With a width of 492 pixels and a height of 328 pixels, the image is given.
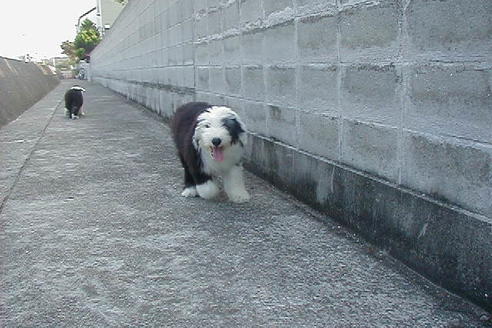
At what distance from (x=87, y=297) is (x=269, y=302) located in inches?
39.4

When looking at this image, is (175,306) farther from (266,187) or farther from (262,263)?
(266,187)

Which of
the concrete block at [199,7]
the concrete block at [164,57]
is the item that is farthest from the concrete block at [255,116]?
the concrete block at [164,57]

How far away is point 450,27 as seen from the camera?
2191mm

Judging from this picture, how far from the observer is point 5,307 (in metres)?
2.30

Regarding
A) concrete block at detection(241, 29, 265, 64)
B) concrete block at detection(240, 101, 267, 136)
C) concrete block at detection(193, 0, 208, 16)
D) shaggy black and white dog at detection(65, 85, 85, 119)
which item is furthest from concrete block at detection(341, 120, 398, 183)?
shaggy black and white dog at detection(65, 85, 85, 119)

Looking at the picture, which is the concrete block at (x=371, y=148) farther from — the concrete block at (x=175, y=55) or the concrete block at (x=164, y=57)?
the concrete block at (x=164, y=57)

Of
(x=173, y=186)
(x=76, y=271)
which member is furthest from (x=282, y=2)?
(x=76, y=271)

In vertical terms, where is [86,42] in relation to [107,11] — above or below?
below

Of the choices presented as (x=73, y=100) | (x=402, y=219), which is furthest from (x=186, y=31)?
(x=402, y=219)

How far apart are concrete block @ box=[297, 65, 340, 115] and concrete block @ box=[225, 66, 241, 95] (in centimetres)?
143

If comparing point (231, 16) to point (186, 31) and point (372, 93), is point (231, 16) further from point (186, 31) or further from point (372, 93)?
point (372, 93)

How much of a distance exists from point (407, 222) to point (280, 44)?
2.15 metres

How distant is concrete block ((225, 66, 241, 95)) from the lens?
5090 millimetres

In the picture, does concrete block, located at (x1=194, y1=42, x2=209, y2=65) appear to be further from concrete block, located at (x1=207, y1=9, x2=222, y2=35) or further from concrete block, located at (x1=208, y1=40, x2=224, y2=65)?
concrete block, located at (x1=207, y1=9, x2=222, y2=35)
